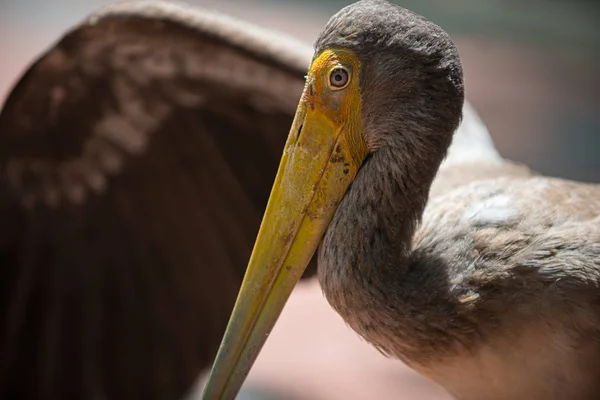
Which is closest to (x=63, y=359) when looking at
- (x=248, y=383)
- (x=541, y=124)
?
(x=248, y=383)

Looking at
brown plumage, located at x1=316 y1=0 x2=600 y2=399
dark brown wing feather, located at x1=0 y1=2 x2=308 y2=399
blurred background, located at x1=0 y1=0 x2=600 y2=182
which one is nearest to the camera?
brown plumage, located at x1=316 y1=0 x2=600 y2=399

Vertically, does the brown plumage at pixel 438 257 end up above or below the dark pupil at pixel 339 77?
below

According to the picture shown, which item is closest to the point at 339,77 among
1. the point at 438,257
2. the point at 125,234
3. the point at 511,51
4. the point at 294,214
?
the point at 294,214

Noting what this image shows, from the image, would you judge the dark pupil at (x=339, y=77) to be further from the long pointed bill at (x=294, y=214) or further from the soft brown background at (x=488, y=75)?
the soft brown background at (x=488, y=75)

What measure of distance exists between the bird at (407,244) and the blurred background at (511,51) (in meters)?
2.98

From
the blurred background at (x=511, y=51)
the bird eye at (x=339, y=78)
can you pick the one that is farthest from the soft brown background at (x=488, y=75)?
the bird eye at (x=339, y=78)

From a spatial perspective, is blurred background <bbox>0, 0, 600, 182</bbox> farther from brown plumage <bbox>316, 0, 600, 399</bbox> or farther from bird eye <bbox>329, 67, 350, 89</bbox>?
bird eye <bbox>329, 67, 350, 89</bbox>

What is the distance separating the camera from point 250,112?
2836 millimetres

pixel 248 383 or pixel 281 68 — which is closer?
pixel 281 68

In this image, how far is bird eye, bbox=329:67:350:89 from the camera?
158 centimetres

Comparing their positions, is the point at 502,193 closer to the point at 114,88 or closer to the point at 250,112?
the point at 250,112

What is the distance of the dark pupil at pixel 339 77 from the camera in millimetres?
1579

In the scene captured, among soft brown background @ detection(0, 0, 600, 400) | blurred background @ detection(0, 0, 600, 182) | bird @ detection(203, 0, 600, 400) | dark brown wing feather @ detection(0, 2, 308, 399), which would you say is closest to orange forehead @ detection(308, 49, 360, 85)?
bird @ detection(203, 0, 600, 400)

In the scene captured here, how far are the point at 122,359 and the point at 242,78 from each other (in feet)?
3.34
